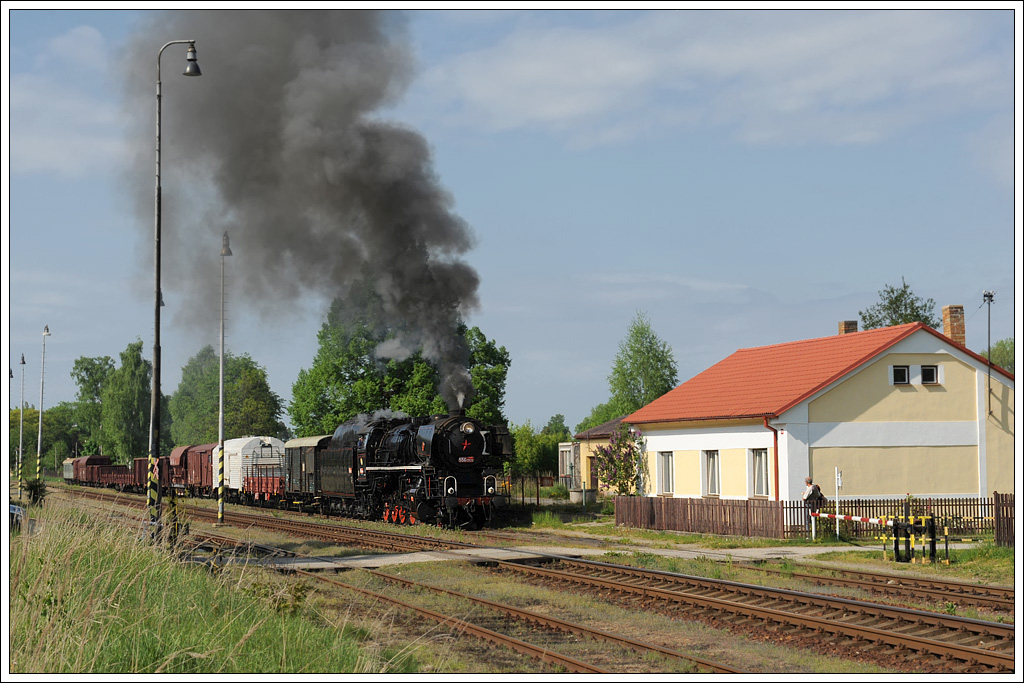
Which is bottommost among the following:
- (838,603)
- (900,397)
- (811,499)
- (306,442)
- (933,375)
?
(838,603)

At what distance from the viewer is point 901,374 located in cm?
2716

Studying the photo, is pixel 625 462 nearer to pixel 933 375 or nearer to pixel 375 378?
pixel 933 375

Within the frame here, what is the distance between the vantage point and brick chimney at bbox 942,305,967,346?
30578mm

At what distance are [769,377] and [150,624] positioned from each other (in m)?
23.1

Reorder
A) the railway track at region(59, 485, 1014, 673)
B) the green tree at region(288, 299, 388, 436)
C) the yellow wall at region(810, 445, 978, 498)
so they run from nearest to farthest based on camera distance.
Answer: the railway track at region(59, 485, 1014, 673) < the yellow wall at region(810, 445, 978, 498) < the green tree at region(288, 299, 388, 436)

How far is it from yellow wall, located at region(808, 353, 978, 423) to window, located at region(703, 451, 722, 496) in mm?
3591

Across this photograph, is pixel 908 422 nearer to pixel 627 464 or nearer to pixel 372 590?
pixel 627 464

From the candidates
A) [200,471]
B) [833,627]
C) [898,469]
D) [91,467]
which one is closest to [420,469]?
[898,469]

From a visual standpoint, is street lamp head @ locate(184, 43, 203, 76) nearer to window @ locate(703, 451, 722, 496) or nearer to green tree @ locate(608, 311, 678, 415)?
window @ locate(703, 451, 722, 496)

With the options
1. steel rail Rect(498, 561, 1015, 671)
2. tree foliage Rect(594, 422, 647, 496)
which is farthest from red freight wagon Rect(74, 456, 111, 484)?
steel rail Rect(498, 561, 1015, 671)

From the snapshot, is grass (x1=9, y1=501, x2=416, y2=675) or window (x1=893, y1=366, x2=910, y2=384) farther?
window (x1=893, y1=366, x2=910, y2=384)

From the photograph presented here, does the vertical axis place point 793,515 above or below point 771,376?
below

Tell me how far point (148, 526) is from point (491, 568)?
6.54 metres

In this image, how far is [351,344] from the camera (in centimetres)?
5475
